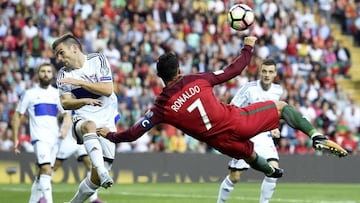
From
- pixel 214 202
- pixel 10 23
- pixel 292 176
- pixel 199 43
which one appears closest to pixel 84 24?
pixel 10 23

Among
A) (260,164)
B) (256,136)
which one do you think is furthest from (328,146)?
(256,136)

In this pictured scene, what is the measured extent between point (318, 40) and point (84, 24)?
8499 millimetres

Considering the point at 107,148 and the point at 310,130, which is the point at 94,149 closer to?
the point at 107,148

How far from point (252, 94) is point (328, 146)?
14.4 ft

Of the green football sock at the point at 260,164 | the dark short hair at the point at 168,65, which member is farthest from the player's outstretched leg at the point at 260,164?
the dark short hair at the point at 168,65

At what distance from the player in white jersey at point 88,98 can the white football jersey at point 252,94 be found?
2.50 m

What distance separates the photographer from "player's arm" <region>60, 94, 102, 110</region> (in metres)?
13.6

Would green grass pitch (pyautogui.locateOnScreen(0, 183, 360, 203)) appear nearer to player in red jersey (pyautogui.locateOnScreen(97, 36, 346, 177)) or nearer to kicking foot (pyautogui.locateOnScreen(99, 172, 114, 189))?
kicking foot (pyautogui.locateOnScreen(99, 172, 114, 189))

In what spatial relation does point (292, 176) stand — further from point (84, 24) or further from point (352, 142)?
point (84, 24)

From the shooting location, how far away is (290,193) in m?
22.0

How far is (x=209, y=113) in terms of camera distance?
12562 millimetres

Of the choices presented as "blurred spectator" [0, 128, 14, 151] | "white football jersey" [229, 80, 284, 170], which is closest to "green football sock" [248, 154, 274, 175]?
"white football jersey" [229, 80, 284, 170]

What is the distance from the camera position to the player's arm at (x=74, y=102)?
1362 cm

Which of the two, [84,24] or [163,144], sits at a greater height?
[84,24]
